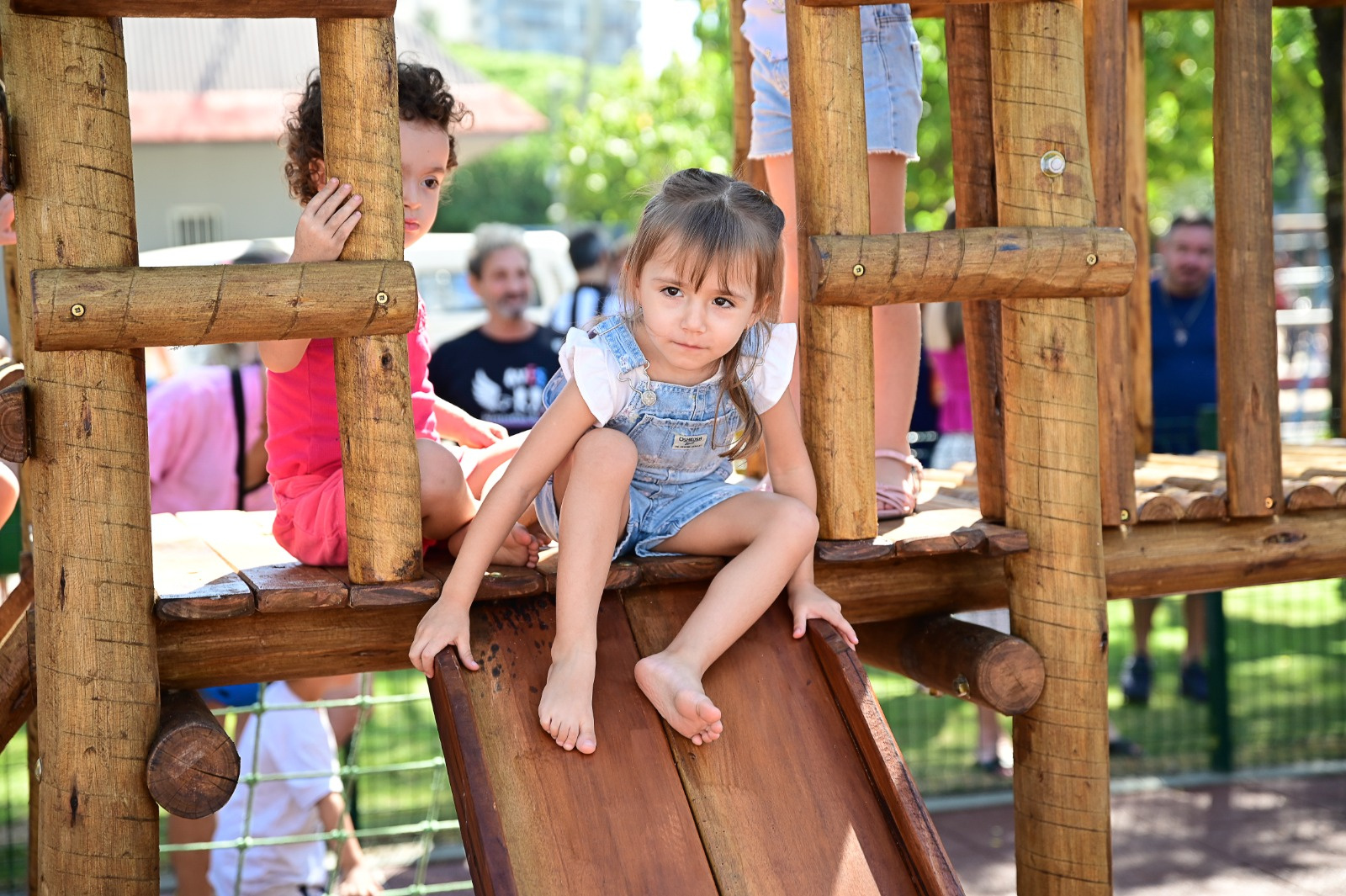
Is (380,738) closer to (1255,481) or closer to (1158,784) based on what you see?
(1158,784)

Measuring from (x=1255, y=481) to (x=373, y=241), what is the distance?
213 centimetres

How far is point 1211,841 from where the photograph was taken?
16.9 ft

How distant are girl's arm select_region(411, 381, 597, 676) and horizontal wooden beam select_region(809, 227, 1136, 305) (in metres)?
0.56

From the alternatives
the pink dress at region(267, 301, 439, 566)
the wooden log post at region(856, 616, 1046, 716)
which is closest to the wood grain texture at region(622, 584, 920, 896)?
the wooden log post at region(856, 616, 1046, 716)

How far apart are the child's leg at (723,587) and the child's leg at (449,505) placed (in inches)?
11.2

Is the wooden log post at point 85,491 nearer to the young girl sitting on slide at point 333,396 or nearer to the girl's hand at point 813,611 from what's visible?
the young girl sitting on slide at point 333,396

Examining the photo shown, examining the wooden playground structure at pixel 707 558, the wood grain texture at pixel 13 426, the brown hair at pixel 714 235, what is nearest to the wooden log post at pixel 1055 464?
the wooden playground structure at pixel 707 558

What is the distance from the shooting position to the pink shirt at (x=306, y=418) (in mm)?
2826

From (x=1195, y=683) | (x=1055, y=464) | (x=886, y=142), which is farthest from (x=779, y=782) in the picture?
(x=1195, y=683)

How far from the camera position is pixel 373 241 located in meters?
2.49

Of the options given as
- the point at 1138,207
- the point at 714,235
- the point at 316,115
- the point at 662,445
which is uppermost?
the point at 316,115

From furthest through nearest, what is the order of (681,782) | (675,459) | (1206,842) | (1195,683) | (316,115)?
(1195,683) → (1206,842) → (316,115) → (675,459) → (681,782)

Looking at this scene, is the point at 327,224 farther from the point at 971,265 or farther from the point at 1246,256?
the point at 1246,256

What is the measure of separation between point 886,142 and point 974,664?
1.21 meters
